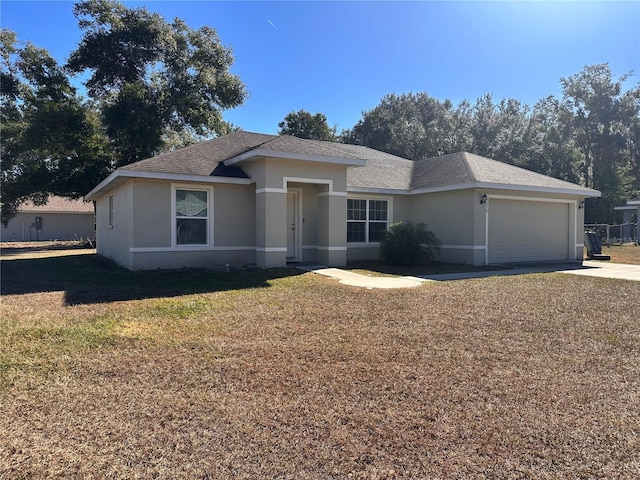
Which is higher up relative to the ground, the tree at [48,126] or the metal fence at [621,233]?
the tree at [48,126]

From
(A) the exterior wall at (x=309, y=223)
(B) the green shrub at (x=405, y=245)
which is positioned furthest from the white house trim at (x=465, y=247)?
(A) the exterior wall at (x=309, y=223)

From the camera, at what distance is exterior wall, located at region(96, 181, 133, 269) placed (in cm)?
1265

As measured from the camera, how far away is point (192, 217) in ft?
42.8

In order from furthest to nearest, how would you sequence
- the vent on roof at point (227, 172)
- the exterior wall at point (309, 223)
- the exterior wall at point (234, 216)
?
1. the exterior wall at point (309, 223)
2. the exterior wall at point (234, 216)
3. the vent on roof at point (227, 172)

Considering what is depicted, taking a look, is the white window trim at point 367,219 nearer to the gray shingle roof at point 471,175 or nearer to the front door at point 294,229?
the gray shingle roof at point 471,175

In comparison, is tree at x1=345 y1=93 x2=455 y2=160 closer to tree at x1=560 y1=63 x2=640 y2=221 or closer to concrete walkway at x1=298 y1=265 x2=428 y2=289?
tree at x1=560 y1=63 x2=640 y2=221

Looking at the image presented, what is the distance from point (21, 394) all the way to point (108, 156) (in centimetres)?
2466

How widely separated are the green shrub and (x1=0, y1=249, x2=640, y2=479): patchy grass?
6519 millimetres

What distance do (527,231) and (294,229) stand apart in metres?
8.68

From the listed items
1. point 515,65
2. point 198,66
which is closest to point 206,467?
point 515,65

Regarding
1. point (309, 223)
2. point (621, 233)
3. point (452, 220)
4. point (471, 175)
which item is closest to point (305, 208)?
point (309, 223)

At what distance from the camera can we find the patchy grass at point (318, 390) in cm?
297

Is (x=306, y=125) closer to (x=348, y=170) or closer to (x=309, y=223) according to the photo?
(x=348, y=170)

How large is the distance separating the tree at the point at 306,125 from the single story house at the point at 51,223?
19324 millimetres
